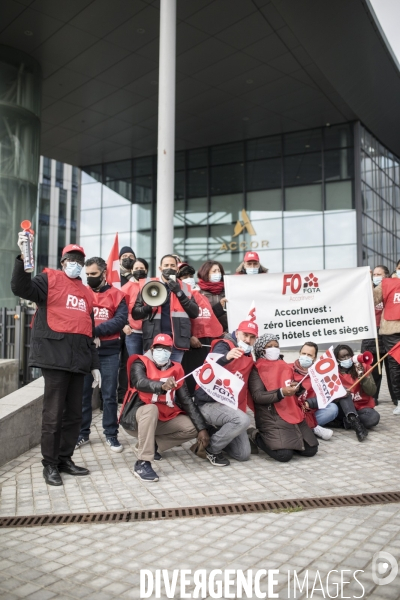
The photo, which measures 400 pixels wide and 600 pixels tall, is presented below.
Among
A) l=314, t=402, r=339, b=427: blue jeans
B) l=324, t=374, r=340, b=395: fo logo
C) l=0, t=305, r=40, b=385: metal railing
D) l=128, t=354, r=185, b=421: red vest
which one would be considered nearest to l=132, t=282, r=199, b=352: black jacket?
l=128, t=354, r=185, b=421: red vest

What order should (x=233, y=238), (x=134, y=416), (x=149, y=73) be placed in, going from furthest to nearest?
(x=233, y=238), (x=149, y=73), (x=134, y=416)

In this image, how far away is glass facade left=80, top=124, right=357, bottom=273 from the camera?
21125mm

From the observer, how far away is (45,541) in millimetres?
3787

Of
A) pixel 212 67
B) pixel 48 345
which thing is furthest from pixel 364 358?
pixel 212 67

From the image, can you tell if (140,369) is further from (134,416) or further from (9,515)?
(9,515)

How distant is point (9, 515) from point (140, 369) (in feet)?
5.69

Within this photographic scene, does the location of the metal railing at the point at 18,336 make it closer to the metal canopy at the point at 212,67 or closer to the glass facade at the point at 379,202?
the metal canopy at the point at 212,67

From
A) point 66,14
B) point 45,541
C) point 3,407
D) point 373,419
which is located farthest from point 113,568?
point 66,14

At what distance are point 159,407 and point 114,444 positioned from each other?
3.21ft

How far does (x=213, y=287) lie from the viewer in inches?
296

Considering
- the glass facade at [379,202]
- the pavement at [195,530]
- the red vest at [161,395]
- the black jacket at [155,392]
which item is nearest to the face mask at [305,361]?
the pavement at [195,530]

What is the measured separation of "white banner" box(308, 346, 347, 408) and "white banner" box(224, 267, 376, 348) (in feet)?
3.07

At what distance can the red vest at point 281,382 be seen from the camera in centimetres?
591

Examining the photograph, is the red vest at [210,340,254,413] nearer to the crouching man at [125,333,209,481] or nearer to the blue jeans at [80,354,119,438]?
Result: the crouching man at [125,333,209,481]
